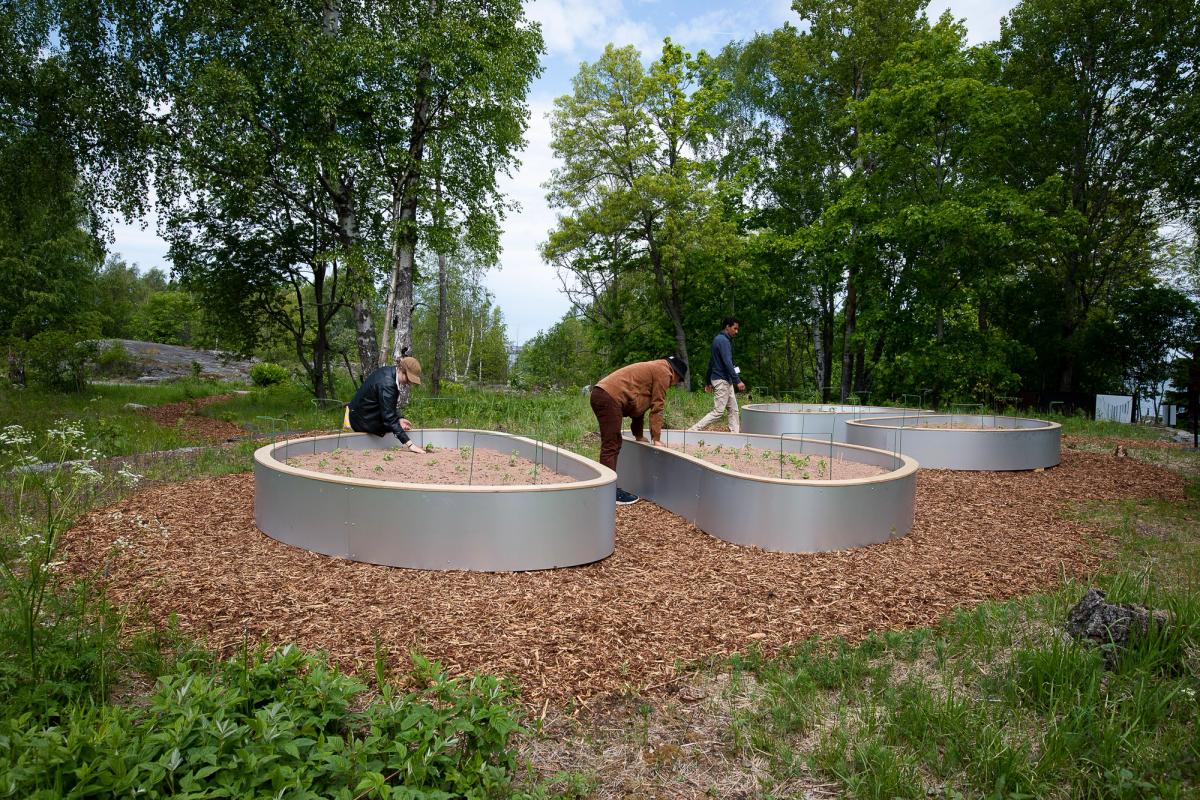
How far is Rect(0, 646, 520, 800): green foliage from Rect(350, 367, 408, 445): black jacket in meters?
3.78

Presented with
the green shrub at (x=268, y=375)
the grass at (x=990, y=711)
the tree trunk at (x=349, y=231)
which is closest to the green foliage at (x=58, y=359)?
the tree trunk at (x=349, y=231)

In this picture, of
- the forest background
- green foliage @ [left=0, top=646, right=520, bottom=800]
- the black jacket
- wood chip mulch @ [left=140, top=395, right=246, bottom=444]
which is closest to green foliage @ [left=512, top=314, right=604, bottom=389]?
the forest background

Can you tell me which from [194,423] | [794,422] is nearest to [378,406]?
[794,422]

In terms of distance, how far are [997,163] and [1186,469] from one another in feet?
45.7

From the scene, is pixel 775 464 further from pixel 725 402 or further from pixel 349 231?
pixel 349 231

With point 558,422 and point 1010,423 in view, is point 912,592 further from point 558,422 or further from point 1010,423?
point 1010,423

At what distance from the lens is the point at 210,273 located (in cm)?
1561

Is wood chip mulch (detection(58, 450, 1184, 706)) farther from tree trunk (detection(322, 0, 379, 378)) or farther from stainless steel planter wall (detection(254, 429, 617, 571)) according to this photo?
tree trunk (detection(322, 0, 379, 378))

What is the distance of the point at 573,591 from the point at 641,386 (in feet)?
8.71

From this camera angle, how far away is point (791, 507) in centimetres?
507

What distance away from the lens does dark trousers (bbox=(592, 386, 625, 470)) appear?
6.09 m

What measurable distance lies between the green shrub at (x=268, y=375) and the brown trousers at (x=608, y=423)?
22.5 metres

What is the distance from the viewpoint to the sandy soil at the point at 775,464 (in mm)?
6234

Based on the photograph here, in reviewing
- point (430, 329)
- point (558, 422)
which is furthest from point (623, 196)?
point (430, 329)
